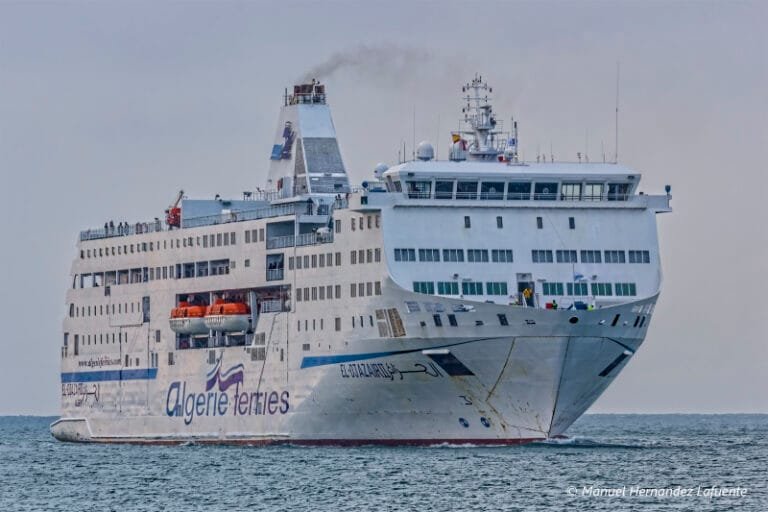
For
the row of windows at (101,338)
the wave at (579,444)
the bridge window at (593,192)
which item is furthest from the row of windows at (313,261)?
the row of windows at (101,338)

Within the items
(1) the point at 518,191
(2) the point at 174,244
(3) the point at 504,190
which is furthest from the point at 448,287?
(2) the point at 174,244

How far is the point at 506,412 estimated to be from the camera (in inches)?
2744

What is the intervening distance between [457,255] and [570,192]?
16.8 ft

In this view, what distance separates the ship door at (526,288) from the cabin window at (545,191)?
3.21 meters

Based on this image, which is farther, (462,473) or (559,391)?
(559,391)

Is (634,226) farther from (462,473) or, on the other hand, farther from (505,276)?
(462,473)

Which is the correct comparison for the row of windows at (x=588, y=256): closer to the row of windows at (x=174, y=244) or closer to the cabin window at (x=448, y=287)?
the cabin window at (x=448, y=287)

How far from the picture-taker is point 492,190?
71812 millimetres

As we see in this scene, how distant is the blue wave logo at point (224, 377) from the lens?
261 feet

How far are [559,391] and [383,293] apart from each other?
22.7ft

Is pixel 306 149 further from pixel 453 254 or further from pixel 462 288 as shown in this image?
pixel 462 288

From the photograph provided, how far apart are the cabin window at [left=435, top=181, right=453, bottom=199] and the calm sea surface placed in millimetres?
8839

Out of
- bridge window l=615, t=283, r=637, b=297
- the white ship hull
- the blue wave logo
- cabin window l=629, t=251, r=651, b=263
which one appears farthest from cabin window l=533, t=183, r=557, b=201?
the blue wave logo

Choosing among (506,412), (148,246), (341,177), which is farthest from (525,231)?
(148,246)
